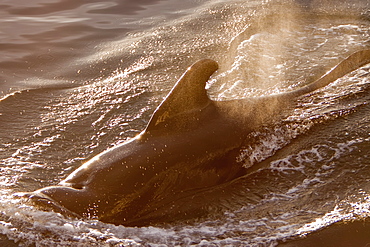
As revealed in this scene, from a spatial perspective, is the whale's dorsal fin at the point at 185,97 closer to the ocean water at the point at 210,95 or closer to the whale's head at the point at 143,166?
the whale's head at the point at 143,166

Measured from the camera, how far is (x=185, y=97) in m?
4.71

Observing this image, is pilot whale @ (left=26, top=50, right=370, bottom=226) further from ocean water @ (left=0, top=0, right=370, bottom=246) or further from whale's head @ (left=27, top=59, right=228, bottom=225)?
ocean water @ (left=0, top=0, right=370, bottom=246)

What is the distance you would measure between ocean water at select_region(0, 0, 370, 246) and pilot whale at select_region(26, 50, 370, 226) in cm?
12

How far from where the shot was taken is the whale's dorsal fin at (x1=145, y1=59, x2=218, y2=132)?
15.2 feet

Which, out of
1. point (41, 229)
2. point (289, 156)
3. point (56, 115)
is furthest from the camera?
point (56, 115)

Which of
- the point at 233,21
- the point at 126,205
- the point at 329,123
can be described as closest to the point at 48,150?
the point at 126,205

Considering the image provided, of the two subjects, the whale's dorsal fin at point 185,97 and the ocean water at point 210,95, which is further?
the whale's dorsal fin at point 185,97

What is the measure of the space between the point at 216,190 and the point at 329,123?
187cm

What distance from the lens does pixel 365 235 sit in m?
3.88

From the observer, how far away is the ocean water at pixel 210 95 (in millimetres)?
4086

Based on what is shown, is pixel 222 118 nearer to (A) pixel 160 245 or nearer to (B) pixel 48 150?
(A) pixel 160 245

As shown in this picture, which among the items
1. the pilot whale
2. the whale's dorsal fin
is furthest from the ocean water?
Result: the whale's dorsal fin

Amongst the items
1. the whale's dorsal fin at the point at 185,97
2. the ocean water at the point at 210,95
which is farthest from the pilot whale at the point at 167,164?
the ocean water at the point at 210,95

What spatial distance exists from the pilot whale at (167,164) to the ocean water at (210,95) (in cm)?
12
